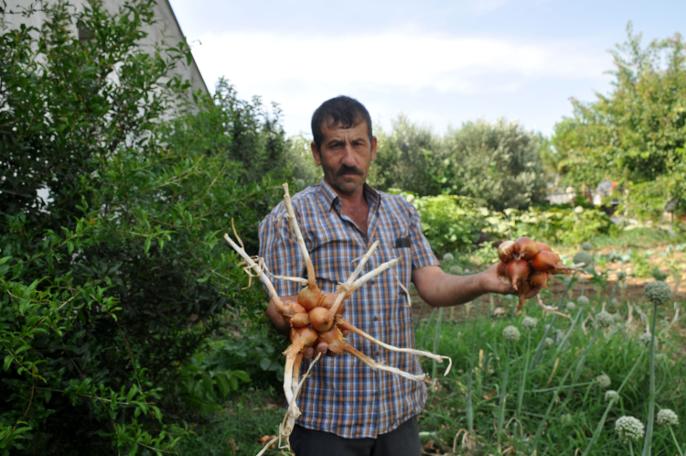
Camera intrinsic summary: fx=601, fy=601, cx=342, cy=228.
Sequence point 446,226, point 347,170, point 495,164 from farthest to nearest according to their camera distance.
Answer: point 495,164
point 446,226
point 347,170

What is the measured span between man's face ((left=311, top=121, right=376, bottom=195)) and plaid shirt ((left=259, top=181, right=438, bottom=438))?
6 cm

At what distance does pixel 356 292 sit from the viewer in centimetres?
192

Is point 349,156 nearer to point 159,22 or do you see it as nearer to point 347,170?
point 347,170

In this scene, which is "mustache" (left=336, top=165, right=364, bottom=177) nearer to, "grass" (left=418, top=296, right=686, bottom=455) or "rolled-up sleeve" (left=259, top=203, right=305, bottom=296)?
"rolled-up sleeve" (left=259, top=203, right=305, bottom=296)

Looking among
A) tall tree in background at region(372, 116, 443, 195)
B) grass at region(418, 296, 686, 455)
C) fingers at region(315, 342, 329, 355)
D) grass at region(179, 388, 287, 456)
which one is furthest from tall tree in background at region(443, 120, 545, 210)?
fingers at region(315, 342, 329, 355)

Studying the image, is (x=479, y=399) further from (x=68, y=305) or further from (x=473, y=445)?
(x=68, y=305)

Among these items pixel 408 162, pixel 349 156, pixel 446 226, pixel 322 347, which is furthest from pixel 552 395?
pixel 408 162

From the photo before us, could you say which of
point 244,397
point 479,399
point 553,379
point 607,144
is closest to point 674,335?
point 553,379

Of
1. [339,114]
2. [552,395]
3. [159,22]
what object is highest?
[159,22]

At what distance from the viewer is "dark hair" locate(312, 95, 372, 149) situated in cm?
193

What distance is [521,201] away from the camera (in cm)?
1495

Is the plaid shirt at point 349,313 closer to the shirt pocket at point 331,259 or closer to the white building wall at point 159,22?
the shirt pocket at point 331,259

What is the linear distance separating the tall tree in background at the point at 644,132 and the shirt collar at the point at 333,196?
37.2ft

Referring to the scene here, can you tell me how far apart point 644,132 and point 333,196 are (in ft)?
41.0
